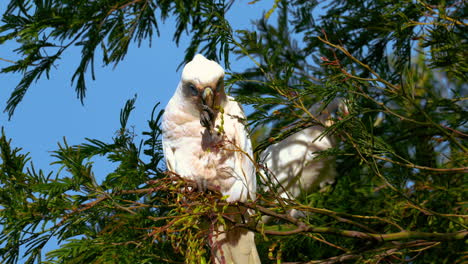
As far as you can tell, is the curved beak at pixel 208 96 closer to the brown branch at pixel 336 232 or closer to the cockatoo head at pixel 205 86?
the cockatoo head at pixel 205 86

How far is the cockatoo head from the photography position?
2.16m

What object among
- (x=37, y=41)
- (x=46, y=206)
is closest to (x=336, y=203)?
(x=46, y=206)

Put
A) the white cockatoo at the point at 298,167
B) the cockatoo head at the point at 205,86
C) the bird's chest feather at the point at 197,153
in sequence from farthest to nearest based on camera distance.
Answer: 1. the white cockatoo at the point at 298,167
2. the bird's chest feather at the point at 197,153
3. the cockatoo head at the point at 205,86

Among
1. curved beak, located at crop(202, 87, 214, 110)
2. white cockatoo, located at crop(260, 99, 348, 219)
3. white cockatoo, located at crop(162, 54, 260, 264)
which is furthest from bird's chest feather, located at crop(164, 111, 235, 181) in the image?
white cockatoo, located at crop(260, 99, 348, 219)

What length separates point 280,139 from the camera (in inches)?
76.7

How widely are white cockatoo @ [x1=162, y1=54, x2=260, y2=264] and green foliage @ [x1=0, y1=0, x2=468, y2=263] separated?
0.09 m

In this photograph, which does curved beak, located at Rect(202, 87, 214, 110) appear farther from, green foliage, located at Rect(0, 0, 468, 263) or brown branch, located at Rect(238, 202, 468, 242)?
brown branch, located at Rect(238, 202, 468, 242)

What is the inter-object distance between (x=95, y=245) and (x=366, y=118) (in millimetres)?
1527

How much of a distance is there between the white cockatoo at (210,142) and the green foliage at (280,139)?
9cm

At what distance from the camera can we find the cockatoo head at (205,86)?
7.10 feet

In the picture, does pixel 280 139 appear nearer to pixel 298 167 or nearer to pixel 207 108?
pixel 207 108

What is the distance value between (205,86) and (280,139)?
422mm

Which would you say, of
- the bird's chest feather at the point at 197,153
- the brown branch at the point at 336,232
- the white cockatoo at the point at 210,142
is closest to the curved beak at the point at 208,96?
the white cockatoo at the point at 210,142

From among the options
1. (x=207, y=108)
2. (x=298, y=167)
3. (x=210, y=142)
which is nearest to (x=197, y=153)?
(x=210, y=142)
